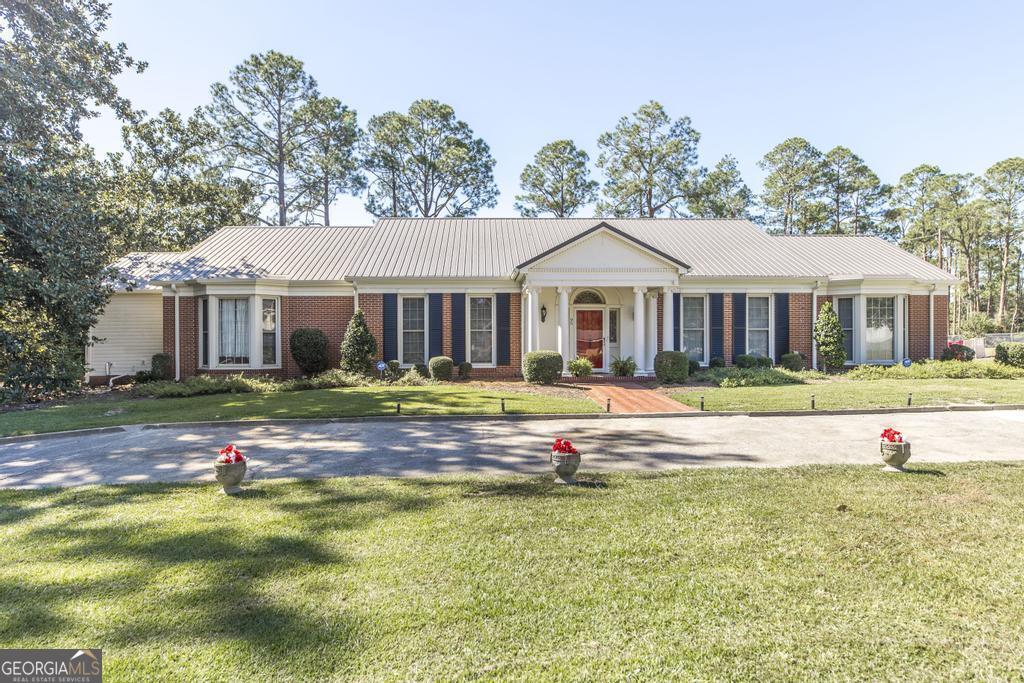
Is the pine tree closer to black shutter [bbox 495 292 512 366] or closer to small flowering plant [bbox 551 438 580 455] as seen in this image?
black shutter [bbox 495 292 512 366]

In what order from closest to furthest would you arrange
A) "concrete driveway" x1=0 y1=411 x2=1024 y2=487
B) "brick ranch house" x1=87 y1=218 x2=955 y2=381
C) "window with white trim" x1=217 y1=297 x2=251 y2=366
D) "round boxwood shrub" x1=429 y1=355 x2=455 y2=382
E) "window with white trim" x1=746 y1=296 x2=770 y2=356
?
"concrete driveway" x1=0 y1=411 x2=1024 y2=487
"round boxwood shrub" x1=429 y1=355 x2=455 y2=382
"brick ranch house" x1=87 y1=218 x2=955 y2=381
"window with white trim" x1=217 y1=297 x2=251 y2=366
"window with white trim" x1=746 y1=296 x2=770 y2=356

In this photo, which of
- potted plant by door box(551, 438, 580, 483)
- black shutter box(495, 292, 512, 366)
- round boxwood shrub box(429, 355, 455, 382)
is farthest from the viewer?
black shutter box(495, 292, 512, 366)

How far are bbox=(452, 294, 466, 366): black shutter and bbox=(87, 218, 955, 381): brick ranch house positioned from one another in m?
0.04

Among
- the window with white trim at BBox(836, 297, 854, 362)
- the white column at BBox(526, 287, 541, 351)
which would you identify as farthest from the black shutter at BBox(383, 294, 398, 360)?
the window with white trim at BBox(836, 297, 854, 362)

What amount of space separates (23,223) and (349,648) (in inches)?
466

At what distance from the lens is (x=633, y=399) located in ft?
43.5

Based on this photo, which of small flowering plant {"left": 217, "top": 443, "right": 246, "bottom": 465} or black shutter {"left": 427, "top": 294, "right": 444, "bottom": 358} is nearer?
small flowering plant {"left": 217, "top": 443, "right": 246, "bottom": 465}

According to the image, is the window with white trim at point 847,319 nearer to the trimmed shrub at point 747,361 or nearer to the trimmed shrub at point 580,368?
the trimmed shrub at point 747,361

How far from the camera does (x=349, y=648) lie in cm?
281

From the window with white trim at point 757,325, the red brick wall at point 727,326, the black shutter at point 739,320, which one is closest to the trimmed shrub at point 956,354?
the window with white trim at point 757,325

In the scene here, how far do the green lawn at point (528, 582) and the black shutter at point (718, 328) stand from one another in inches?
533

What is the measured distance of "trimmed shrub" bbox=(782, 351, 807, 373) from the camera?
60.1ft

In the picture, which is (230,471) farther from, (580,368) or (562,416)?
(580,368)

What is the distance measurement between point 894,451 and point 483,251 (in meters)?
16.2
